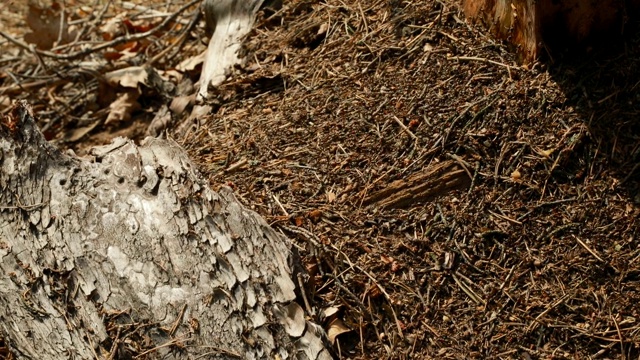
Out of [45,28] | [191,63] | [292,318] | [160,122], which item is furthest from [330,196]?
[45,28]

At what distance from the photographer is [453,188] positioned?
10.0 ft

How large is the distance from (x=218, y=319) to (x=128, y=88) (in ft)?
8.32

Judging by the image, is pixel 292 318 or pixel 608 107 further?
pixel 608 107

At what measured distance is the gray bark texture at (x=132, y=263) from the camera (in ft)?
8.59

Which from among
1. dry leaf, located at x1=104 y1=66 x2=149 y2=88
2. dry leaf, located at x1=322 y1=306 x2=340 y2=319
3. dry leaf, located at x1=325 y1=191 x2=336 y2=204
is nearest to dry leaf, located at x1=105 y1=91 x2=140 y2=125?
dry leaf, located at x1=104 y1=66 x2=149 y2=88

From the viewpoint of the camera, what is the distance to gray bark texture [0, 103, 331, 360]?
2.62 meters

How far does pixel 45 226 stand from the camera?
9.22ft

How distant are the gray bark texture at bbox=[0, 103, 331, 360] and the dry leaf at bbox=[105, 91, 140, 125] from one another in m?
1.66

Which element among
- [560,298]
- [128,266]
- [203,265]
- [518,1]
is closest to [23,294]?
[128,266]

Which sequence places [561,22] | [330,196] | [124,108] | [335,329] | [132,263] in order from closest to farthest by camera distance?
[132,263] < [335,329] < [561,22] < [330,196] < [124,108]

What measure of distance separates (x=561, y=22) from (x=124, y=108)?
280 cm

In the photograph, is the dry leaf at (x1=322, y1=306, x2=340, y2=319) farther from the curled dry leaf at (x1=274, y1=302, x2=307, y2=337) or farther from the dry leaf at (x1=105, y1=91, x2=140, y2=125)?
the dry leaf at (x1=105, y1=91, x2=140, y2=125)

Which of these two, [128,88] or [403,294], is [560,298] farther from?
[128,88]

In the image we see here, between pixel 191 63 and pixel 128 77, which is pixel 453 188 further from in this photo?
pixel 128 77
